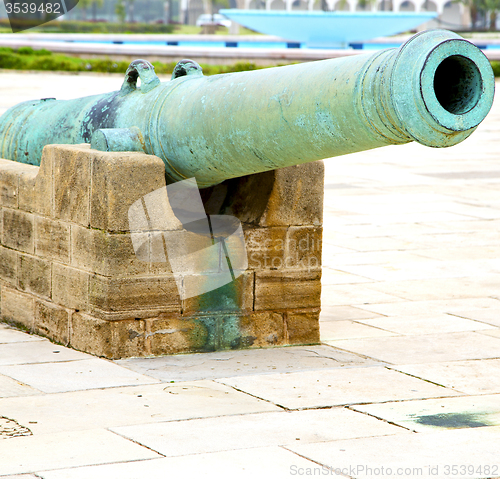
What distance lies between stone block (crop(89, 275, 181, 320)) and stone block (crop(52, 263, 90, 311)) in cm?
7

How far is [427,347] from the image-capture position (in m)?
5.27

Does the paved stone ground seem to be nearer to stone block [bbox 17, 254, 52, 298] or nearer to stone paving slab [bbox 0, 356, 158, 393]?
stone paving slab [bbox 0, 356, 158, 393]

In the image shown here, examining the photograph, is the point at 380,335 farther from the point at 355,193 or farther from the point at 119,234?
the point at 355,193

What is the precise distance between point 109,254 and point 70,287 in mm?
471

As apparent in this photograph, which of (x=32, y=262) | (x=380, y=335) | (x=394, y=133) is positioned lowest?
(x=380, y=335)

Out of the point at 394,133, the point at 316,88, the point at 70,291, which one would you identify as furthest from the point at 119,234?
the point at 394,133

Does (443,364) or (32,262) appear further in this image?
(32,262)

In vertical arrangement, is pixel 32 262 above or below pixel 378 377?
above

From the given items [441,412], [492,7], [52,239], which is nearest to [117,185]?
[52,239]

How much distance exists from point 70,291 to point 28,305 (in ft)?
1.81

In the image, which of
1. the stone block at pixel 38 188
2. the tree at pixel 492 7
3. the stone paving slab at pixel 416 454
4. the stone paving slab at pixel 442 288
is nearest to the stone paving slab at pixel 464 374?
the stone paving slab at pixel 416 454

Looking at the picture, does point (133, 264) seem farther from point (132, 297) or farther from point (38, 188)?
point (38, 188)

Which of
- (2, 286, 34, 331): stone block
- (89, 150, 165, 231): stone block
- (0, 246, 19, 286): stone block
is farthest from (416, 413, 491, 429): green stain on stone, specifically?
(0, 246, 19, 286): stone block

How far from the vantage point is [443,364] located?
492 cm
